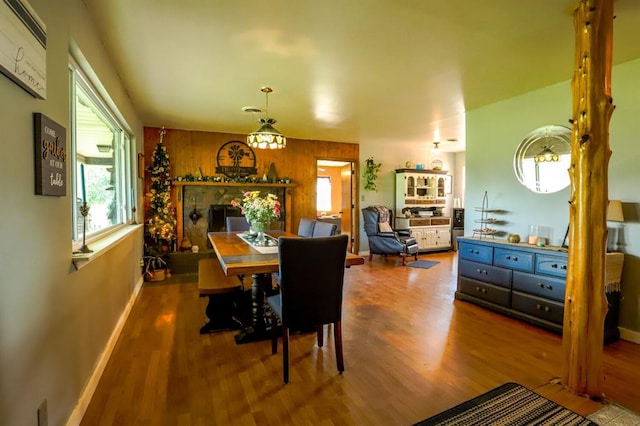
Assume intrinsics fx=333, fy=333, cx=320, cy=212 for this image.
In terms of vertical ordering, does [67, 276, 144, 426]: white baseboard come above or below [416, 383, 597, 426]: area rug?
above

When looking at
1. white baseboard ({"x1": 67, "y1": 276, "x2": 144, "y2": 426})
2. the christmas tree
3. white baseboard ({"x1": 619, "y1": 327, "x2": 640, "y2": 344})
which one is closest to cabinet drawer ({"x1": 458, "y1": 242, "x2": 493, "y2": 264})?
white baseboard ({"x1": 619, "y1": 327, "x2": 640, "y2": 344})

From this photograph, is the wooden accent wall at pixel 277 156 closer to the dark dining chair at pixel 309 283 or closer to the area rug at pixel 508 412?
the dark dining chair at pixel 309 283

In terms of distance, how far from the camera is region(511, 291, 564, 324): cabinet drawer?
2996 mm

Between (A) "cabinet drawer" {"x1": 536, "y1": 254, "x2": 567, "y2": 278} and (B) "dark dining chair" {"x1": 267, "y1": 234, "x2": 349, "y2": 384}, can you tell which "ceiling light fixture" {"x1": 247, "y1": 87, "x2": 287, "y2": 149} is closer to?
(B) "dark dining chair" {"x1": 267, "y1": 234, "x2": 349, "y2": 384}

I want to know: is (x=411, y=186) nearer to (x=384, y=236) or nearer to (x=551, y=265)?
(x=384, y=236)

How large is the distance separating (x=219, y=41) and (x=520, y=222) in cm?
359

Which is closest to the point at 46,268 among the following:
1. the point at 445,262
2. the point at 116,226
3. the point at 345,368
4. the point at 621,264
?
the point at 345,368

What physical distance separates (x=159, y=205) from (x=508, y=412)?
204 inches

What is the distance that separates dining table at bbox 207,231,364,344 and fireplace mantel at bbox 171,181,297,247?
8.28ft

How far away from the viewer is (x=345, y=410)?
1.93 m

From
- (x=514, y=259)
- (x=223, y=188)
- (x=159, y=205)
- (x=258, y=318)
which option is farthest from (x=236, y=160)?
(x=514, y=259)

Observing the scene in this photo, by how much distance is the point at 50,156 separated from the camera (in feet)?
4.87

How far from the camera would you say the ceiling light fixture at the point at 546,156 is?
350 cm

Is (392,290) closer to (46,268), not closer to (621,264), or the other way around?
(621,264)
